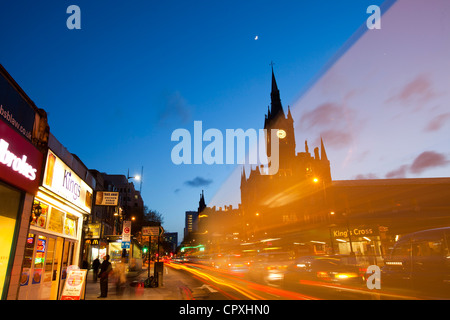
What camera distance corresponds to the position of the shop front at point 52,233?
31.7 feet

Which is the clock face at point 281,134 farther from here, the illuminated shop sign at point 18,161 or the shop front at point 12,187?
the shop front at point 12,187

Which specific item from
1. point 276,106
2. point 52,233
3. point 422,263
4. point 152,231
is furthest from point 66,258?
point 276,106

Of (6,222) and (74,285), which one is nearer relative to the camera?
(6,222)

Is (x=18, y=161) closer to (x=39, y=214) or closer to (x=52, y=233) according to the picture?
(x=39, y=214)

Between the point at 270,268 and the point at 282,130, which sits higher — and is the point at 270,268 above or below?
below

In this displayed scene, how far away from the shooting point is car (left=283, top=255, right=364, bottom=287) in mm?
13289

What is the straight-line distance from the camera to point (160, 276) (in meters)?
17.4

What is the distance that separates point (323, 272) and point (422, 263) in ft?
14.7

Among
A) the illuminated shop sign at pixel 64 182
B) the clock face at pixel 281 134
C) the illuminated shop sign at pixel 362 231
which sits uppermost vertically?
the clock face at pixel 281 134

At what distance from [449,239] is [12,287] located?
14.2 meters

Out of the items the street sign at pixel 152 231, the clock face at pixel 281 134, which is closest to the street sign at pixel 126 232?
the street sign at pixel 152 231

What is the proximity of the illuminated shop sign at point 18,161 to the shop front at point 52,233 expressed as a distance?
549 mm

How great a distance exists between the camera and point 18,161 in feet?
26.9

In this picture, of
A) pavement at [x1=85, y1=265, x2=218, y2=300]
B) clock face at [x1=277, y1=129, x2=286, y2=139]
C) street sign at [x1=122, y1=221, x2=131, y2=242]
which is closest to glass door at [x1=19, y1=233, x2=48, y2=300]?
pavement at [x1=85, y1=265, x2=218, y2=300]
